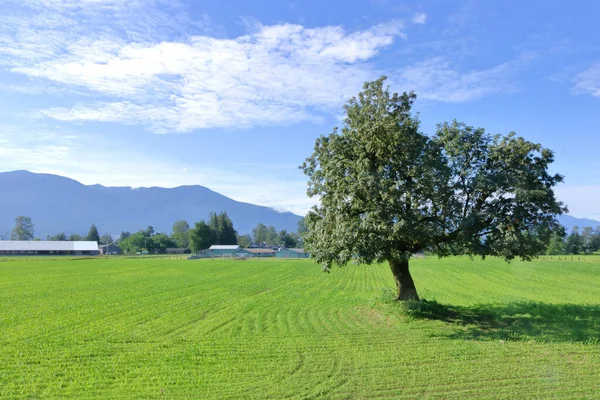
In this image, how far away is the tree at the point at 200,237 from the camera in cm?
16788

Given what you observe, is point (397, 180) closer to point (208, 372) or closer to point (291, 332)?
point (291, 332)

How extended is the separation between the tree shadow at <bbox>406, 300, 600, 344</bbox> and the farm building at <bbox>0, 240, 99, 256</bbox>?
555ft

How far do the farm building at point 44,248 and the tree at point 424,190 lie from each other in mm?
167922

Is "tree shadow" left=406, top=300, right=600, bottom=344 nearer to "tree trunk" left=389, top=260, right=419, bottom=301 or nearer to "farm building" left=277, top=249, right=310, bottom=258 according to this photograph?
"tree trunk" left=389, top=260, right=419, bottom=301

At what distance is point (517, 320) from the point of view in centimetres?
2044

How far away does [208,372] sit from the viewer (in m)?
13.5

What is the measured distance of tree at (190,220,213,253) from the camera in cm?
16788

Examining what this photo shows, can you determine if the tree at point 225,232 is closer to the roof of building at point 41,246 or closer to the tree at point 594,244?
the roof of building at point 41,246

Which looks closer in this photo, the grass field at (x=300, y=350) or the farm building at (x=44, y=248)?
the grass field at (x=300, y=350)

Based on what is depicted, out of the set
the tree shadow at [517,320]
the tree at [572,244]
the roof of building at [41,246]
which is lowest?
the tree shadow at [517,320]

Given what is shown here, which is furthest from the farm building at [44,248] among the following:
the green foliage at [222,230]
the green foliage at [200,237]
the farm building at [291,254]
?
the farm building at [291,254]

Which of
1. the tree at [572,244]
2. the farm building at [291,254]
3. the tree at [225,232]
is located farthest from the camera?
the tree at [225,232]

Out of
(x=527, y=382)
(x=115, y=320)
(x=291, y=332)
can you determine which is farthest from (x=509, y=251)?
(x=115, y=320)

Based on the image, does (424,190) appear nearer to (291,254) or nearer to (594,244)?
(291,254)
